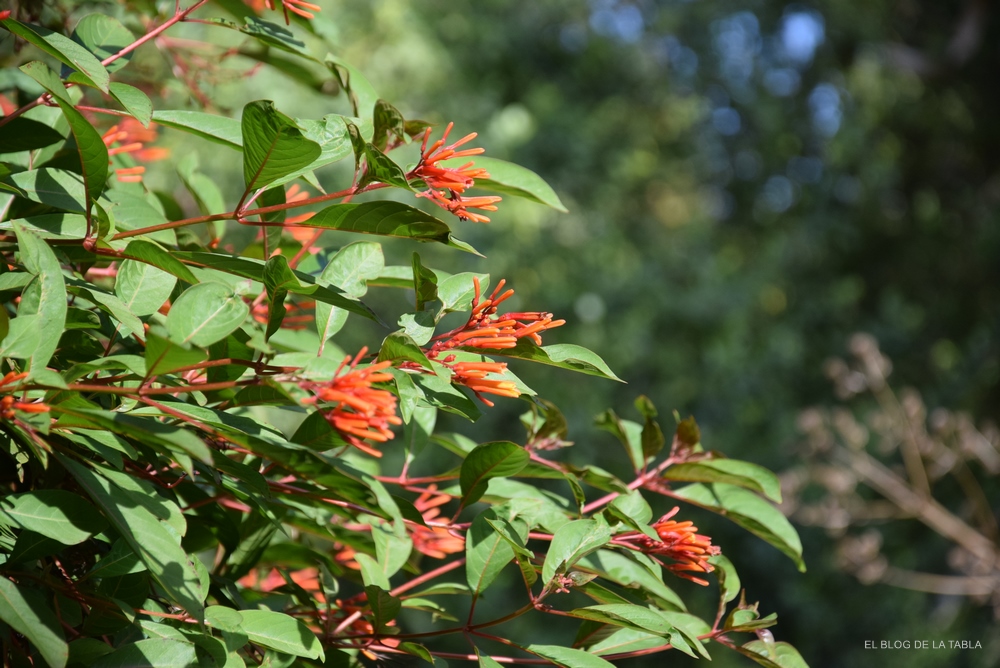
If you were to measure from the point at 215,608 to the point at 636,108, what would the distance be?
589 cm

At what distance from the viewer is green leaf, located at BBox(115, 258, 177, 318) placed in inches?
22.0

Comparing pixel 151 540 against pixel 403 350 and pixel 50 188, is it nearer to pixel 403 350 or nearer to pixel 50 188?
pixel 403 350

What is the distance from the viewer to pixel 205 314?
18.5 inches

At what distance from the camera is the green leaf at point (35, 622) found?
43cm

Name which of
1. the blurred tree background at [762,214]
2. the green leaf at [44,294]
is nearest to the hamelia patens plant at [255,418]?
the green leaf at [44,294]

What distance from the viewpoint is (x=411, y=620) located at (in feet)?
11.5

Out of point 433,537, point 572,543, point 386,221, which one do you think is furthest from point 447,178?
point 433,537

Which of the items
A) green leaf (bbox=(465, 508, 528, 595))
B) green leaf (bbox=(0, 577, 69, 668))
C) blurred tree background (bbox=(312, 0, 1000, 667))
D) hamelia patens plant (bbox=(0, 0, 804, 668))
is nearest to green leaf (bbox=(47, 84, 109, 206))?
hamelia patens plant (bbox=(0, 0, 804, 668))

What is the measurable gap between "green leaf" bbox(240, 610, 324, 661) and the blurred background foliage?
2.78 m

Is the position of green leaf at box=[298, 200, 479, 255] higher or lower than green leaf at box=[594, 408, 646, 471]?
higher

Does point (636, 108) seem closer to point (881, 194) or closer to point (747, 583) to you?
point (881, 194)

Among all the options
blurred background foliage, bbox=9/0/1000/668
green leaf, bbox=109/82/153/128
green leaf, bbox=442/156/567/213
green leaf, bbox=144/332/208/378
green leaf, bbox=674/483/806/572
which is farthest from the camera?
blurred background foliage, bbox=9/0/1000/668

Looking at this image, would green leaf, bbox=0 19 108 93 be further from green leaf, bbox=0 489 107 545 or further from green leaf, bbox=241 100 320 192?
green leaf, bbox=0 489 107 545

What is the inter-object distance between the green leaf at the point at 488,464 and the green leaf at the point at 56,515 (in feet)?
0.82
